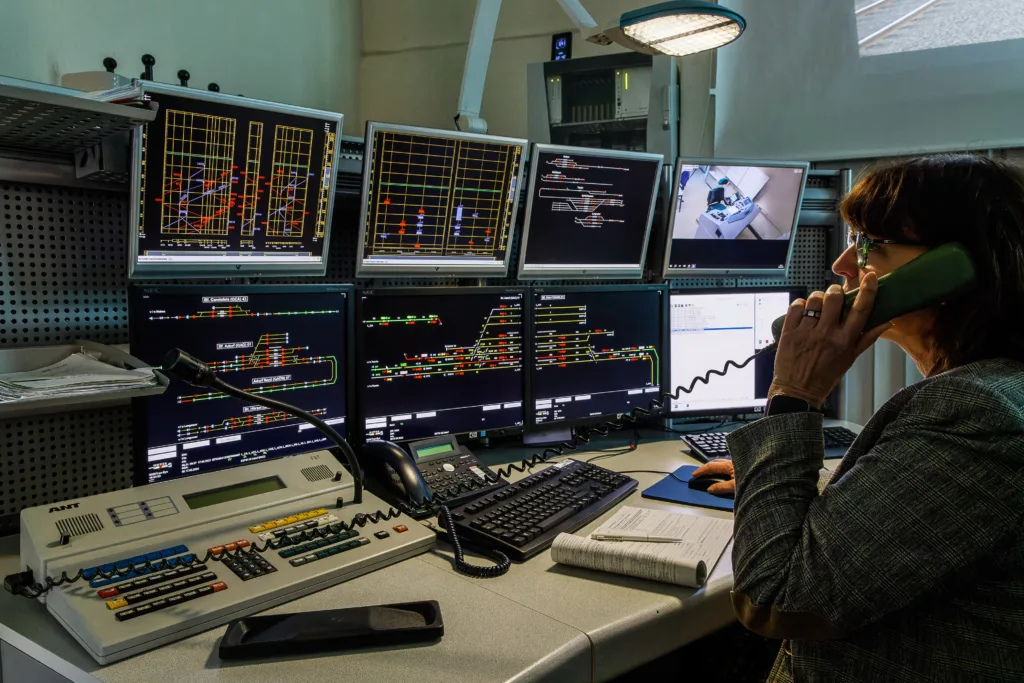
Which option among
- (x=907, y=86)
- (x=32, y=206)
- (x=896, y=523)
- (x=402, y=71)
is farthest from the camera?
(x=402, y=71)

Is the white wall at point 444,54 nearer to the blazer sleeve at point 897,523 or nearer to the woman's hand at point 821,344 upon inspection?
the woman's hand at point 821,344

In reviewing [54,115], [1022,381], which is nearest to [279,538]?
[54,115]

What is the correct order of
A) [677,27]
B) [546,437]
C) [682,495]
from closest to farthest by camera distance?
[682,495] → [677,27] → [546,437]

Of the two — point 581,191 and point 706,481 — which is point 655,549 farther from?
point 581,191

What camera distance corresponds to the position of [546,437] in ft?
6.43

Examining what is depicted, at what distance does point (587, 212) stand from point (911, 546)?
4.23 ft

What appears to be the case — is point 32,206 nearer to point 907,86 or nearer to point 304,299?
point 304,299

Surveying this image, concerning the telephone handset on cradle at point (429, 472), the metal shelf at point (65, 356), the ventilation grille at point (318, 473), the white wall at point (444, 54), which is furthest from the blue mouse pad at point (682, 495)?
the white wall at point (444, 54)

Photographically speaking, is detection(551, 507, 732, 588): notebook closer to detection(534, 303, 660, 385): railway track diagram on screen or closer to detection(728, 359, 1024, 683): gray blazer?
detection(728, 359, 1024, 683): gray blazer

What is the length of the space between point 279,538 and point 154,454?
34 cm

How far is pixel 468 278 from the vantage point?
6.33 ft

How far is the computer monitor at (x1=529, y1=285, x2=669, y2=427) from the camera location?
1891 millimetres

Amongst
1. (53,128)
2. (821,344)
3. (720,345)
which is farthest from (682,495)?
(53,128)

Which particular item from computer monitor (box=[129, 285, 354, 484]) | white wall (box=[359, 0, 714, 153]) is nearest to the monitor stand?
computer monitor (box=[129, 285, 354, 484])
